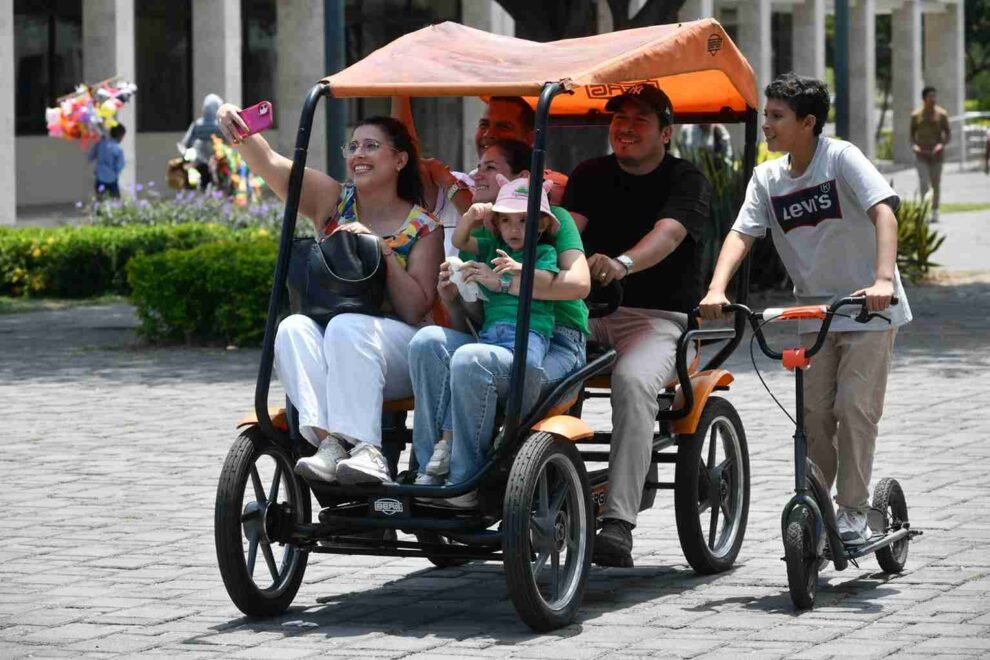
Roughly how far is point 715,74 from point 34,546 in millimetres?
3065

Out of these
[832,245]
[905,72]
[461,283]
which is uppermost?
[905,72]

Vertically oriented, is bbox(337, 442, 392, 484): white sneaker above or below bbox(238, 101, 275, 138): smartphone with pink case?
below

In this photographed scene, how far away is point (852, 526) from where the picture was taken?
22.2ft

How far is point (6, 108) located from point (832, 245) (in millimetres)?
21363

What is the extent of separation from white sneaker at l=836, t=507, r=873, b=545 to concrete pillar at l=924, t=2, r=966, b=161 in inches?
1922

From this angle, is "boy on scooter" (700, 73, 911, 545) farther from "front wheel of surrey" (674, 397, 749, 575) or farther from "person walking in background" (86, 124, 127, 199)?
"person walking in background" (86, 124, 127, 199)

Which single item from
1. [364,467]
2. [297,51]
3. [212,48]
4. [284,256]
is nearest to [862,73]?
[297,51]

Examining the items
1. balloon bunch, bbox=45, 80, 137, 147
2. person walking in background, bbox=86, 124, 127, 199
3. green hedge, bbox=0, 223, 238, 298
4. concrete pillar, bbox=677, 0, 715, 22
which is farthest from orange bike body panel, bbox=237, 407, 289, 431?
concrete pillar, bbox=677, 0, 715, 22

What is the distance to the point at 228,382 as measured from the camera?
1260 cm

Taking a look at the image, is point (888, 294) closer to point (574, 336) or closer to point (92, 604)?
point (574, 336)

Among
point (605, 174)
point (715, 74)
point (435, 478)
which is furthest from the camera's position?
point (715, 74)

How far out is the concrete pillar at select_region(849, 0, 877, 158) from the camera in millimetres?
46594

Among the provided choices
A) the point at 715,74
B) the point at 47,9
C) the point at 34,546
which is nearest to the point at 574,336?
the point at 715,74

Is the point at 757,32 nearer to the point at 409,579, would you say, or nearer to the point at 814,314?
the point at 409,579
